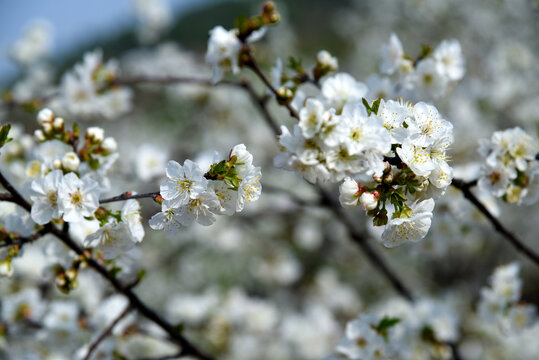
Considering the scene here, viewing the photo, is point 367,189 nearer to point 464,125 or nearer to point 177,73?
point 464,125

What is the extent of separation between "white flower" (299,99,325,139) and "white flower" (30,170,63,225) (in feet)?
2.62

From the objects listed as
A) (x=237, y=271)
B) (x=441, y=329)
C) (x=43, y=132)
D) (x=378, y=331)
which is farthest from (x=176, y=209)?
(x=237, y=271)

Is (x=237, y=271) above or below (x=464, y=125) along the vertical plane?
below

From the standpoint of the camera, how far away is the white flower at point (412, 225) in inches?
46.8

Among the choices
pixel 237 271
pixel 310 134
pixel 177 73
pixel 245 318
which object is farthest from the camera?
pixel 237 271

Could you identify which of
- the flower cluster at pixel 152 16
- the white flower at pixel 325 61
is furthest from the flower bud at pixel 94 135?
A: the flower cluster at pixel 152 16

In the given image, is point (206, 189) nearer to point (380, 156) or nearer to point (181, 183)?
point (181, 183)

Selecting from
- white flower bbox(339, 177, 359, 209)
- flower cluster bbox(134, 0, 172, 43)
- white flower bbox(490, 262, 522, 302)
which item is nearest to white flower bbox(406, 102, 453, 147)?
white flower bbox(339, 177, 359, 209)

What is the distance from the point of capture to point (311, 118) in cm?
114

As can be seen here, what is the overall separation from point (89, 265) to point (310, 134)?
1.01m

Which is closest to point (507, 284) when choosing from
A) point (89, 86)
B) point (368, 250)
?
point (368, 250)

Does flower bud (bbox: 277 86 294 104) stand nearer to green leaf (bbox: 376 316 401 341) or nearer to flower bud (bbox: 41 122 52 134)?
flower bud (bbox: 41 122 52 134)

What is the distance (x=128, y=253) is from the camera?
169 centimetres

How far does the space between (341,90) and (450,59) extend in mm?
683
